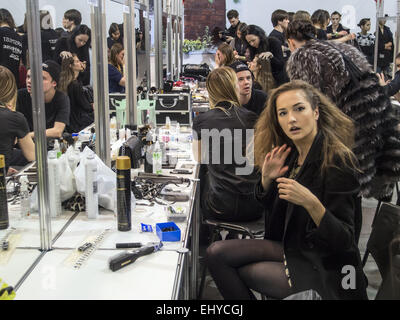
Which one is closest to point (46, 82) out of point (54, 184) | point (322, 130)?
point (54, 184)

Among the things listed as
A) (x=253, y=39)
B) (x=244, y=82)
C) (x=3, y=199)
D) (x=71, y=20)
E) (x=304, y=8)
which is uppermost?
(x=304, y=8)

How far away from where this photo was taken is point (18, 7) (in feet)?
4.89

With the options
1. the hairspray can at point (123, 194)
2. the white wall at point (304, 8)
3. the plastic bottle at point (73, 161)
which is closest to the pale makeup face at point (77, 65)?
the plastic bottle at point (73, 161)

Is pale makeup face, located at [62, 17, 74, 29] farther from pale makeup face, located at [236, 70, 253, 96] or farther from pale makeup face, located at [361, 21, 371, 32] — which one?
pale makeup face, located at [361, 21, 371, 32]

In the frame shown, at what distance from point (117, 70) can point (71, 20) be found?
102 cm

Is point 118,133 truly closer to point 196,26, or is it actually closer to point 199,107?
point 199,107

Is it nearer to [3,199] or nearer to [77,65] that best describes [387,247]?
[3,199]

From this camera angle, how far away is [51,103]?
1.89 m

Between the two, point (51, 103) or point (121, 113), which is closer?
point (51, 103)

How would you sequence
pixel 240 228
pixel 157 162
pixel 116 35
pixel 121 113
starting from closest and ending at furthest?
pixel 240 228
pixel 157 162
pixel 116 35
pixel 121 113

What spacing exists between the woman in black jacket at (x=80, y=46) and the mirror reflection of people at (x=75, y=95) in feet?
0.09
